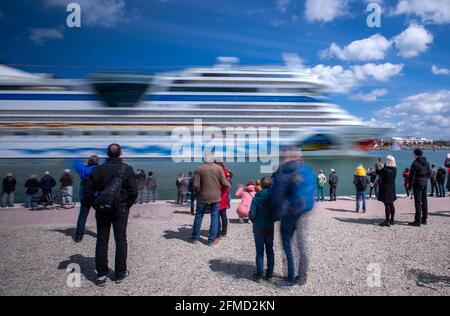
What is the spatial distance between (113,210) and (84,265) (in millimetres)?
1290

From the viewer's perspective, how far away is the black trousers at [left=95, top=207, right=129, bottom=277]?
2908mm

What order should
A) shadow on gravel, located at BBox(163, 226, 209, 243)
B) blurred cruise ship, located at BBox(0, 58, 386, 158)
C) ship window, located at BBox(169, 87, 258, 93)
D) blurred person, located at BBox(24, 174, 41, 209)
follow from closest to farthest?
shadow on gravel, located at BBox(163, 226, 209, 243), blurred person, located at BBox(24, 174, 41, 209), blurred cruise ship, located at BBox(0, 58, 386, 158), ship window, located at BBox(169, 87, 258, 93)

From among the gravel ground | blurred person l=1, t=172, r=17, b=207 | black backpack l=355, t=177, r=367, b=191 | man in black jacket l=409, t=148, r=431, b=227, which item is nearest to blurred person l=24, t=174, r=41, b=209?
blurred person l=1, t=172, r=17, b=207

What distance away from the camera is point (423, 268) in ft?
11.0

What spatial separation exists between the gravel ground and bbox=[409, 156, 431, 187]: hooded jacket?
909mm

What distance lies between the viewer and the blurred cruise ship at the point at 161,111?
31062 millimetres

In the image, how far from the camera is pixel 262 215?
114 inches

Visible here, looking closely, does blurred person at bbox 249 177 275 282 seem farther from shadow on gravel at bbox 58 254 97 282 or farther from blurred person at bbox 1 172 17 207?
blurred person at bbox 1 172 17 207

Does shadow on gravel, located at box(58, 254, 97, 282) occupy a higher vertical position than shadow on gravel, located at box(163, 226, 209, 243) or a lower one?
lower

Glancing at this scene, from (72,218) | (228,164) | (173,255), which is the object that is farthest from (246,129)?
(173,255)

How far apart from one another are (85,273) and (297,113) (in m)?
31.9

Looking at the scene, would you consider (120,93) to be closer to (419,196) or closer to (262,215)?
(419,196)

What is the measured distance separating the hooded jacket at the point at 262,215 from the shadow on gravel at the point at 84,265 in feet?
6.62
